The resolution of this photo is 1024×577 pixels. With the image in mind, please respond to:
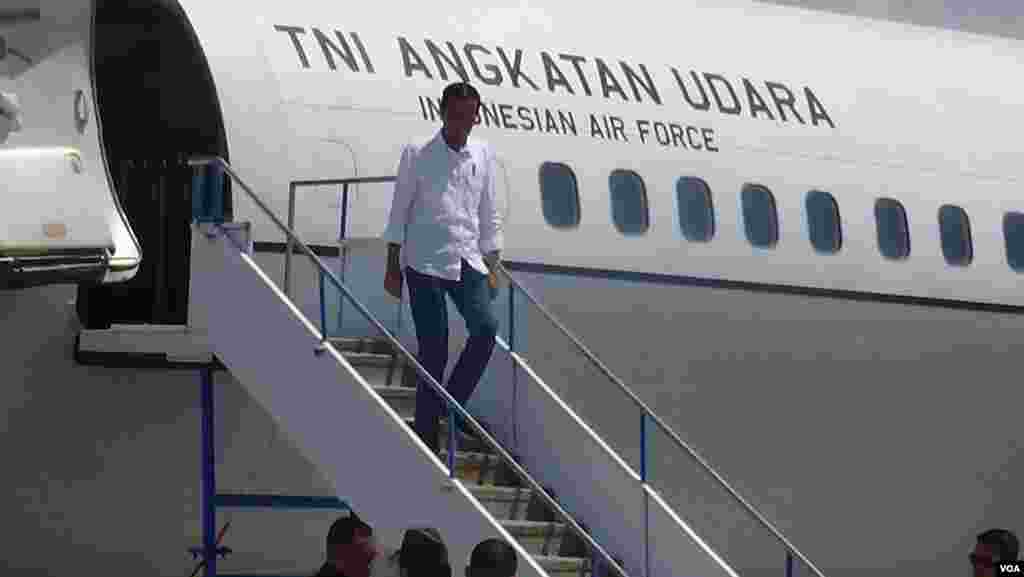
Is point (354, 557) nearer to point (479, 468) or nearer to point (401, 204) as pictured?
point (401, 204)

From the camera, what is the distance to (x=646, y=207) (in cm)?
1398

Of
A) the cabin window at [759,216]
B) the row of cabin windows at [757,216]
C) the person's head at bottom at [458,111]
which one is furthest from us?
the cabin window at [759,216]

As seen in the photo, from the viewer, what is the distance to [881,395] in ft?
48.8

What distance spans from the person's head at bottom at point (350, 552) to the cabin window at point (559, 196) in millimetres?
5838

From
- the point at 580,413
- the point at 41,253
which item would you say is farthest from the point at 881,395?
the point at 41,253

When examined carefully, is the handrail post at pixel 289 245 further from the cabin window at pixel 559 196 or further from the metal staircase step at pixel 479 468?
the cabin window at pixel 559 196

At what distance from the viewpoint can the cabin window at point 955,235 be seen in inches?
607

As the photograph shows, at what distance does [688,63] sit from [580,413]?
2.61 m

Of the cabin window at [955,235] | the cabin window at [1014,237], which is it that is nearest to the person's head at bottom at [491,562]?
the cabin window at [955,235]

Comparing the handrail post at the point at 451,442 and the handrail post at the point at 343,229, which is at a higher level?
the handrail post at the point at 343,229

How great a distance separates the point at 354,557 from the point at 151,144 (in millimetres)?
6027

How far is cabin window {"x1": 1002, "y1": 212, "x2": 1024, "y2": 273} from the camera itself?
621 inches

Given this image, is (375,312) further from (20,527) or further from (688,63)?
(688,63)

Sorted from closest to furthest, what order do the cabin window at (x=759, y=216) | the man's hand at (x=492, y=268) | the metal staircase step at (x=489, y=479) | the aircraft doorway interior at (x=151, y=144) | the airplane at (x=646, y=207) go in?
the metal staircase step at (x=489, y=479)
the man's hand at (x=492, y=268)
the airplane at (x=646, y=207)
the aircraft doorway interior at (x=151, y=144)
the cabin window at (x=759, y=216)
